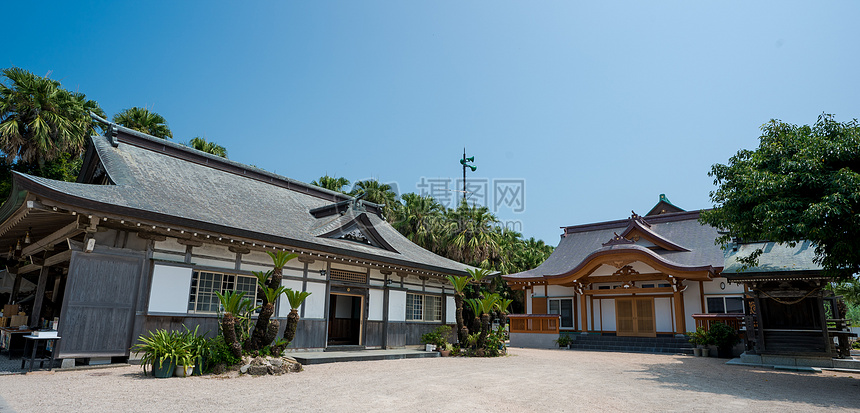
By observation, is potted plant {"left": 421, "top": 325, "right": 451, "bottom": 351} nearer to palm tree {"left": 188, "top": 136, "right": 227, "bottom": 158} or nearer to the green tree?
the green tree

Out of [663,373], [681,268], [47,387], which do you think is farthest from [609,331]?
[47,387]

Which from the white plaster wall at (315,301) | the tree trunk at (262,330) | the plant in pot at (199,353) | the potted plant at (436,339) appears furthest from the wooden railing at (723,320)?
the plant in pot at (199,353)

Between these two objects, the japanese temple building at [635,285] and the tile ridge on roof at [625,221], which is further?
the tile ridge on roof at [625,221]

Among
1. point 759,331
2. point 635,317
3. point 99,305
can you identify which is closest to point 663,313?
point 635,317

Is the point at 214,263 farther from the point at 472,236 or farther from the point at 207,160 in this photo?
the point at 472,236

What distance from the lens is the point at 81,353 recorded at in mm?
9008

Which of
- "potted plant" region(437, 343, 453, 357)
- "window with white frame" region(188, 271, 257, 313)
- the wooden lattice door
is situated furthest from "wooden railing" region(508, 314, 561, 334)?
"window with white frame" region(188, 271, 257, 313)

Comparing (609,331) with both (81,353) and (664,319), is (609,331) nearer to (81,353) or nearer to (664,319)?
(664,319)

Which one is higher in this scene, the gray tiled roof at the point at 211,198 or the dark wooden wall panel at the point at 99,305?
the gray tiled roof at the point at 211,198

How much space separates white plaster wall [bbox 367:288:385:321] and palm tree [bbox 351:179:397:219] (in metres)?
13.8

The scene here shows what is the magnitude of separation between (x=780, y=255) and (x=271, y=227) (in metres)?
13.9

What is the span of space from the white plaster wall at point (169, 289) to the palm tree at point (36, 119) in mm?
11531

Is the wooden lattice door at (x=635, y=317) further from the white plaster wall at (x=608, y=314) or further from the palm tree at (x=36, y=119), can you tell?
the palm tree at (x=36, y=119)

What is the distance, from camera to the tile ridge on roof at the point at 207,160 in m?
13.3
